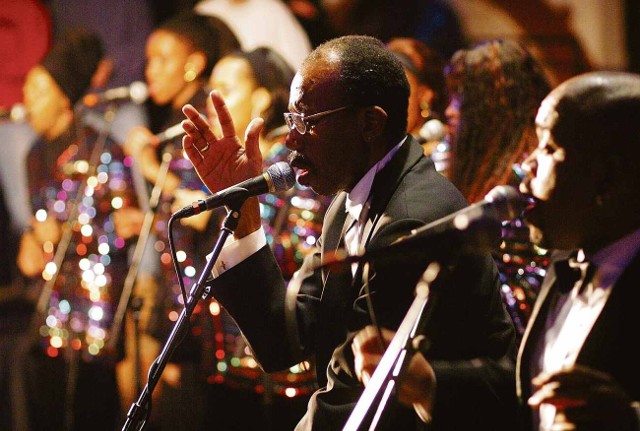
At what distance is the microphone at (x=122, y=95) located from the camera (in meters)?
6.13

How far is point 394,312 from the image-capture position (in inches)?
92.7


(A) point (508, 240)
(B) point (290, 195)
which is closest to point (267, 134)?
(B) point (290, 195)

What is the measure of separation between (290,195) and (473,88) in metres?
1.28

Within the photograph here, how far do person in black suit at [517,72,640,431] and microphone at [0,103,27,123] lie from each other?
5.36 meters

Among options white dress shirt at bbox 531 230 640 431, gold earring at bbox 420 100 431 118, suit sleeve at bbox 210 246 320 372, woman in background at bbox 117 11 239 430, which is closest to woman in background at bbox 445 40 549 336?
gold earring at bbox 420 100 431 118

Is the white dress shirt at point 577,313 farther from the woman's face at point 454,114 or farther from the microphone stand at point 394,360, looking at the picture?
the woman's face at point 454,114

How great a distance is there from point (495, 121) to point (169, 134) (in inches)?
100

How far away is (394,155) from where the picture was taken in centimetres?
266

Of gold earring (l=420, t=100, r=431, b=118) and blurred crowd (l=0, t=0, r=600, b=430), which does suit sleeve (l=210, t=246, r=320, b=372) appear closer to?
blurred crowd (l=0, t=0, r=600, b=430)

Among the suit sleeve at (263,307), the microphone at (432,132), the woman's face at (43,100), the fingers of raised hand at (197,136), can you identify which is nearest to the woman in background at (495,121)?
the microphone at (432,132)

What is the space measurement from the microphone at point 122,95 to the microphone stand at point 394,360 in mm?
4533

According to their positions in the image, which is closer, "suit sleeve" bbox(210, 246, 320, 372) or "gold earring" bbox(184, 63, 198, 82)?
"suit sleeve" bbox(210, 246, 320, 372)

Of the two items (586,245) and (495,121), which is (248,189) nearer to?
(586,245)

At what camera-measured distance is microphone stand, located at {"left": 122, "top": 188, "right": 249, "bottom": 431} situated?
247 cm
